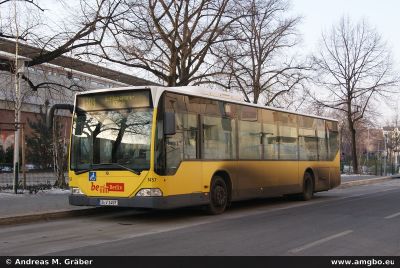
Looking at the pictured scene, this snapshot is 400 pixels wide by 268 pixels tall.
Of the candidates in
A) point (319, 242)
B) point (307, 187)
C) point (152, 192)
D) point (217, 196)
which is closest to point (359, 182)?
point (307, 187)

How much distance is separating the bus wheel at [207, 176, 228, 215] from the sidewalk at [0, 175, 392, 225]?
11.2ft

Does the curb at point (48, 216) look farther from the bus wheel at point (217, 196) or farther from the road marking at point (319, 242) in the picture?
the road marking at point (319, 242)

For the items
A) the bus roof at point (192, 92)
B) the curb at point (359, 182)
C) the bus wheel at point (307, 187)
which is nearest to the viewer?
the bus roof at point (192, 92)

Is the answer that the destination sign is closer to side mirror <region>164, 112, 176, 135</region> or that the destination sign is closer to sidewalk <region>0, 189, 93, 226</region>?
side mirror <region>164, 112, 176, 135</region>

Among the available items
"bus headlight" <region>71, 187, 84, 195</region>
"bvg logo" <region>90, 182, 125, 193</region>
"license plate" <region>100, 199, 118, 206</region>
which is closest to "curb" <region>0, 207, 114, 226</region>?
"bus headlight" <region>71, 187, 84, 195</region>

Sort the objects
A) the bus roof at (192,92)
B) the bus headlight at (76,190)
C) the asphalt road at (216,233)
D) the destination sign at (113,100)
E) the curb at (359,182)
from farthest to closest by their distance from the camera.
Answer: the curb at (359,182) → the bus headlight at (76,190) → the destination sign at (113,100) → the bus roof at (192,92) → the asphalt road at (216,233)

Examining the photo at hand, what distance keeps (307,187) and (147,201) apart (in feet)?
30.5

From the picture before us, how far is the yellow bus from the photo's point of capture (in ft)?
39.0

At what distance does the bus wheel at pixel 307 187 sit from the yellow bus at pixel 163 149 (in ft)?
12.5

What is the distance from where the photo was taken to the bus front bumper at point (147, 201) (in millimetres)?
11734

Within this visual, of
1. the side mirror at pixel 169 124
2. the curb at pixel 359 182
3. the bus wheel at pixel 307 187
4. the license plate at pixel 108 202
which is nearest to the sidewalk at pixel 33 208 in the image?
the license plate at pixel 108 202

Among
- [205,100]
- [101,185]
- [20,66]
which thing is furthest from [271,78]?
[101,185]
